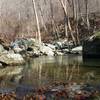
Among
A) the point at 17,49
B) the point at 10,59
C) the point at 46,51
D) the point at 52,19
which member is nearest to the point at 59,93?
the point at 10,59

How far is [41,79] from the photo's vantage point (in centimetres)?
1191

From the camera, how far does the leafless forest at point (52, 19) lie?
134 feet

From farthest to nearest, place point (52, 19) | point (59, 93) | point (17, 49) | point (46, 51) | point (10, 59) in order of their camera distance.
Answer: point (52, 19) < point (46, 51) < point (17, 49) < point (10, 59) < point (59, 93)

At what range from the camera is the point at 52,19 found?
A: 1833 inches

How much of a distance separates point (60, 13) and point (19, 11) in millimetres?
17191

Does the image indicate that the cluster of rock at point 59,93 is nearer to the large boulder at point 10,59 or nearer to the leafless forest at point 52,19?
the large boulder at point 10,59

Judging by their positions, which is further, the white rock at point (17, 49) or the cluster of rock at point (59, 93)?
the white rock at point (17, 49)

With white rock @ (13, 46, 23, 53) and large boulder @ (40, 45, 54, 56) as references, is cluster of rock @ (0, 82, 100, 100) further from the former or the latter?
white rock @ (13, 46, 23, 53)

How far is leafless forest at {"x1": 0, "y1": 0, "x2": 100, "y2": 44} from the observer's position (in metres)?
40.8

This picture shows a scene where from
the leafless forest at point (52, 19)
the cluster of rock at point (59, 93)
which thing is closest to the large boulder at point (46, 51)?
the leafless forest at point (52, 19)

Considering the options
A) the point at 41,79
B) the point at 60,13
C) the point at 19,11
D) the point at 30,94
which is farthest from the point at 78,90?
the point at 19,11

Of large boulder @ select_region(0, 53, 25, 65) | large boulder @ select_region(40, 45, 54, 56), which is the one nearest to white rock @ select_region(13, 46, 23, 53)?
large boulder @ select_region(40, 45, 54, 56)

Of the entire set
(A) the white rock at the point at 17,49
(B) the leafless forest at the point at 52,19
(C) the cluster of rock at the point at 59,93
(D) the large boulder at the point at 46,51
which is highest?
(B) the leafless forest at the point at 52,19

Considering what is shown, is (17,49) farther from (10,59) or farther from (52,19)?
(52,19)
